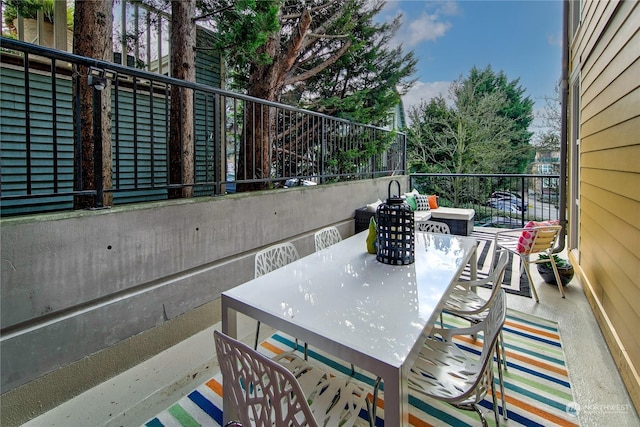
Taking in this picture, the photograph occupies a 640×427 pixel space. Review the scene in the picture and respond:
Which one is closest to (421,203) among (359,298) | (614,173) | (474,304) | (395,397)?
(614,173)

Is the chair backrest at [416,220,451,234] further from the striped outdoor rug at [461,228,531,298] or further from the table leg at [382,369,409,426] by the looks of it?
the table leg at [382,369,409,426]

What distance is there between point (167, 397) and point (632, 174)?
2914mm

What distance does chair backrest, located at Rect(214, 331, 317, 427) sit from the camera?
85 centimetres

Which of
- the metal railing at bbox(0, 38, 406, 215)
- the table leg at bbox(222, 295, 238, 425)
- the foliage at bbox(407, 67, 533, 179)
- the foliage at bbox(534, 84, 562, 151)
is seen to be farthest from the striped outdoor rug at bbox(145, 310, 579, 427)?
the foliage at bbox(534, 84, 562, 151)

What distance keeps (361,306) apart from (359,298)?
88 mm

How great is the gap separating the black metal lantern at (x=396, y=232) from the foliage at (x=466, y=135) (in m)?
8.81

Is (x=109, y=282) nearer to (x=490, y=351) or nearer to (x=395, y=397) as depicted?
(x=395, y=397)

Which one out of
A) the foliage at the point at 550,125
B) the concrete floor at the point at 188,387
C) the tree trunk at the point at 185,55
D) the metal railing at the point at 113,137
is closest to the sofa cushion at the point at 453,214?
the metal railing at the point at 113,137

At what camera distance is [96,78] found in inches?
68.6

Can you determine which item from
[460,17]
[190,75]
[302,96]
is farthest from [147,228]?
[460,17]

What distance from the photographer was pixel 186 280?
2.21 metres

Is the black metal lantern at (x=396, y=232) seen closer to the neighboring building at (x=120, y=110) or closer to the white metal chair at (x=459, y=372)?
the white metal chair at (x=459, y=372)

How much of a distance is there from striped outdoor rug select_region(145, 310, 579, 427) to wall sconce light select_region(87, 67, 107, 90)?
69.6 inches

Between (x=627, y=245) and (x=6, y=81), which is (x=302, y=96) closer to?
(x=6, y=81)
